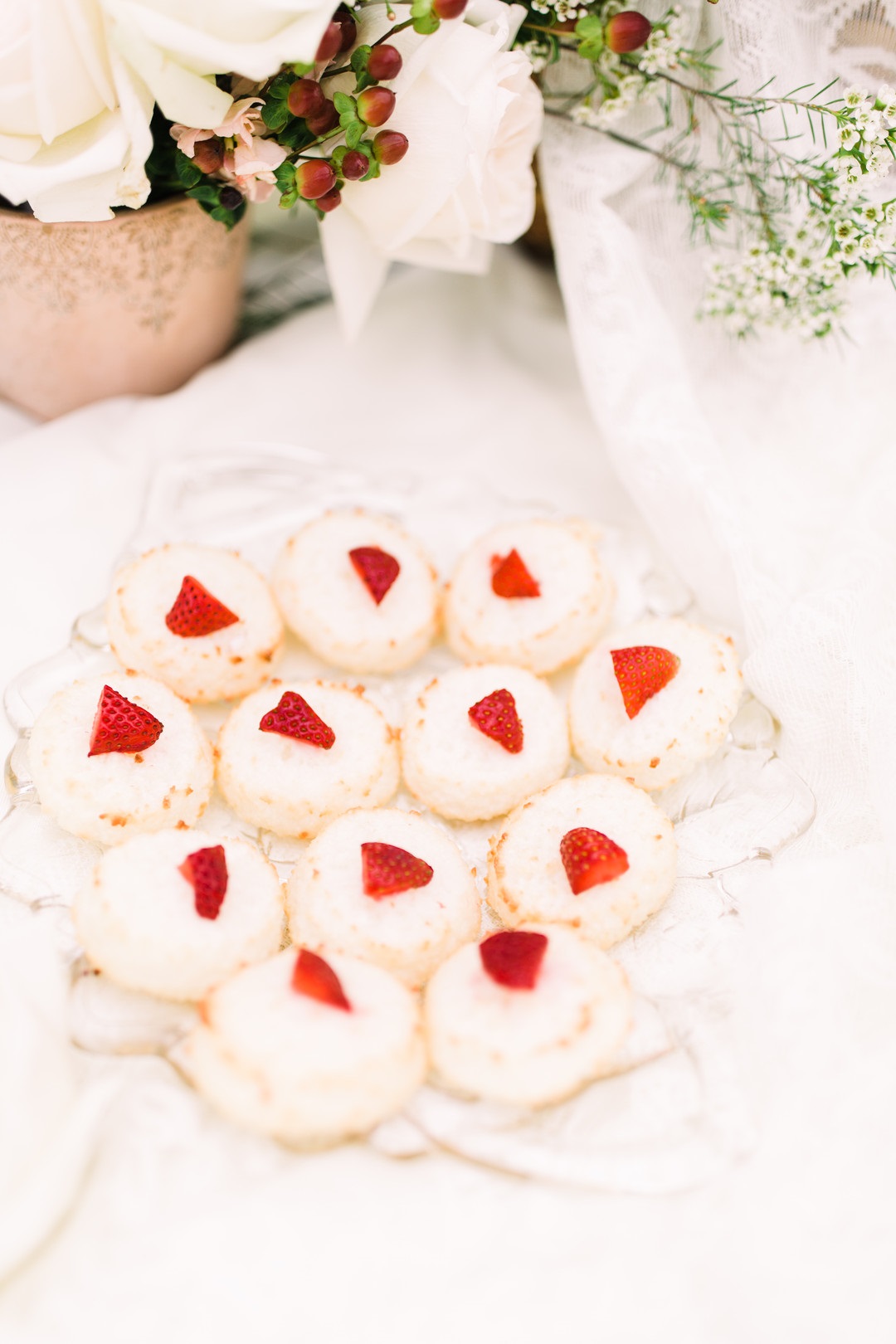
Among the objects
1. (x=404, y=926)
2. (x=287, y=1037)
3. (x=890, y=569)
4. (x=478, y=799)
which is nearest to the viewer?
(x=287, y=1037)

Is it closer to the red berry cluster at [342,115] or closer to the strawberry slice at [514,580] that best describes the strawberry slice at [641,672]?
the strawberry slice at [514,580]

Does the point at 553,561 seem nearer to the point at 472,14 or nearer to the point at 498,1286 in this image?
the point at 472,14

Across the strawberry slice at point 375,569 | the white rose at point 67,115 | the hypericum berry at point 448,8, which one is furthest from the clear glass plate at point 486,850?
the hypericum berry at point 448,8

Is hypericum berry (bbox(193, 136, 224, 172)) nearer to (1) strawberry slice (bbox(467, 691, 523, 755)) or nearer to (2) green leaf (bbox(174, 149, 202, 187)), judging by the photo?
(2) green leaf (bbox(174, 149, 202, 187))

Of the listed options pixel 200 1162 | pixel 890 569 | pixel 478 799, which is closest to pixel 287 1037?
pixel 200 1162

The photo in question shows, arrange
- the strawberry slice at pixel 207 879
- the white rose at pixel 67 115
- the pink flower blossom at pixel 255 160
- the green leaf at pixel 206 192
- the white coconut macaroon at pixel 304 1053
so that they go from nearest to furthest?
1. the white coconut macaroon at pixel 304 1053
2. the strawberry slice at pixel 207 879
3. the white rose at pixel 67 115
4. the pink flower blossom at pixel 255 160
5. the green leaf at pixel 206 192

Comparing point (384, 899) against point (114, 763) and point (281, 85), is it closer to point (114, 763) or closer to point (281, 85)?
point (114, 763)
